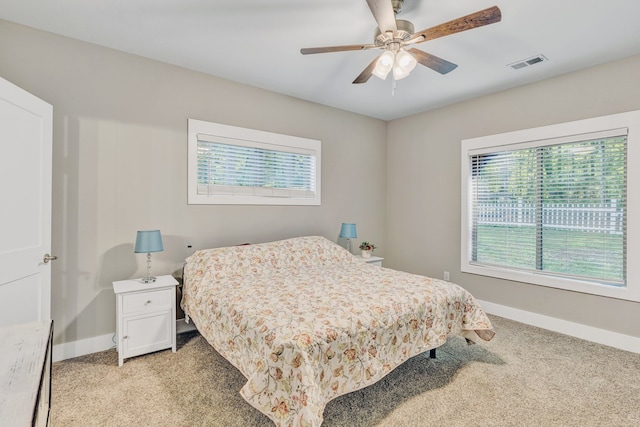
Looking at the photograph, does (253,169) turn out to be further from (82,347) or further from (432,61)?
(82,347)

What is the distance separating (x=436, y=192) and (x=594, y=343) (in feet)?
7.52

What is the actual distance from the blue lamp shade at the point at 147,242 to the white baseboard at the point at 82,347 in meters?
0.88

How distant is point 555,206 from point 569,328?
1.27 m

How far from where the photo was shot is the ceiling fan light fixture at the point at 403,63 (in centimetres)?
216

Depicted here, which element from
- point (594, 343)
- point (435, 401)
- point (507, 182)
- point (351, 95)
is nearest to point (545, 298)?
point (594, 343)

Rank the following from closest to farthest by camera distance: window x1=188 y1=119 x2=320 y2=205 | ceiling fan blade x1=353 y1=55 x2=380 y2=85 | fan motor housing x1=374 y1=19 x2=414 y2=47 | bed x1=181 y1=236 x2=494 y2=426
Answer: bed x1=181 y1=236 x2=494 y2=426, fan motor housing x1=374 y1=19 x2=414 y2=47, ceiling fan blade x1=353 y1=55 x2=380 y2=85, window x1=188 y1=119 x2=320 y2=205

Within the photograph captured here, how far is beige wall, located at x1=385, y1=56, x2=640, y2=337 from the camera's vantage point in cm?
292

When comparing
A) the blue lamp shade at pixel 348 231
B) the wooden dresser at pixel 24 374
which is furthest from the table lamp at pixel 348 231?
the wooden dresser at pixel 24 374

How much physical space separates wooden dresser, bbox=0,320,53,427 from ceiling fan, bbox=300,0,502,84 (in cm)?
208

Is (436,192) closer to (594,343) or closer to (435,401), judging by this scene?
(594,343)

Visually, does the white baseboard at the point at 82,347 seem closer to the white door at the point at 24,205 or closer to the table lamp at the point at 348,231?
the white door at the point at 24,205

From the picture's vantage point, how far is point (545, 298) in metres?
3.34

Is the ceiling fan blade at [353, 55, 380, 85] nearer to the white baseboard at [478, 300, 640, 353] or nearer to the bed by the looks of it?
the bed

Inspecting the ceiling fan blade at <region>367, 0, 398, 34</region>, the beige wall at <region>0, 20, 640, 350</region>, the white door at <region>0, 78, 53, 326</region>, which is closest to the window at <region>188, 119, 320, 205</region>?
the beige wall at <region>0, 20, 640, 350</region>
